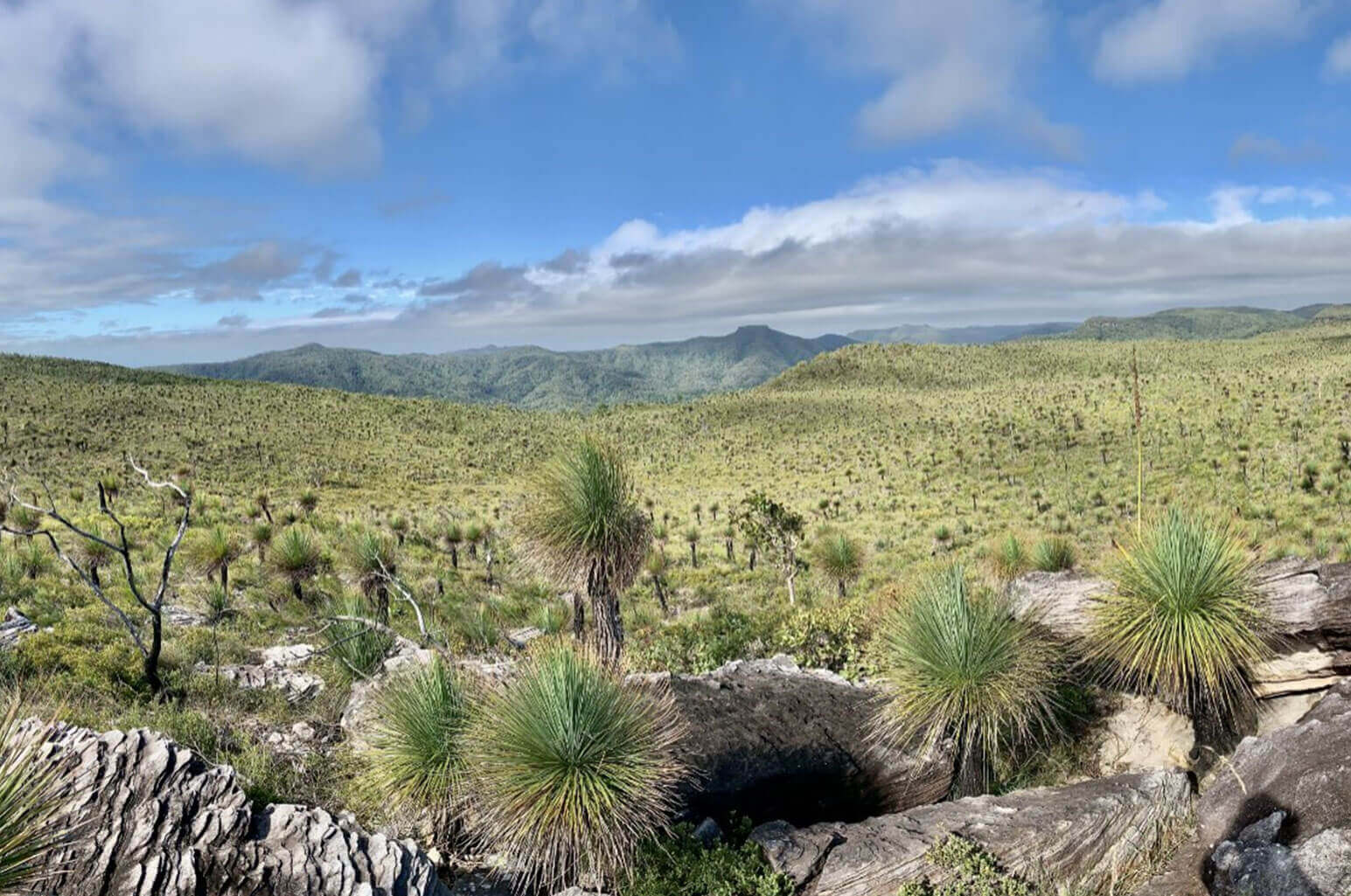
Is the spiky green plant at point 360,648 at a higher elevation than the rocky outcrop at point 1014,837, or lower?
higher

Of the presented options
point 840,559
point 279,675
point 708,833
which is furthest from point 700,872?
point 840,559

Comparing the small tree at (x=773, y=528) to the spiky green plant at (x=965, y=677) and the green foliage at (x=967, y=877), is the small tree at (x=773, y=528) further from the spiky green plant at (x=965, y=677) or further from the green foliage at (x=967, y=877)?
the green foliage at (x=967, y=877)

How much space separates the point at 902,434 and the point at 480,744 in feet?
176

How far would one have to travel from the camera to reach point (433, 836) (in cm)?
680

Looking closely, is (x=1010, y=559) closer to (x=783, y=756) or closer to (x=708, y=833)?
(x=783, y=756)

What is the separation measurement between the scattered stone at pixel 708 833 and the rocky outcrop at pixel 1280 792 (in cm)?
357

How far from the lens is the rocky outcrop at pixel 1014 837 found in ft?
20.0

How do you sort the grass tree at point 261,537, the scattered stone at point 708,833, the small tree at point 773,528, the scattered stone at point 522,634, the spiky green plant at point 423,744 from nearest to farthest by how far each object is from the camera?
the spiky green plant at point 423,744 < the scattered stone at point 708,833 < the scattered stone at point 522,634 < the grass tree at point 261,537 < the small tree at point 773,528

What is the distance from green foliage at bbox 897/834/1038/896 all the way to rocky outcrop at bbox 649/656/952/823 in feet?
5.76

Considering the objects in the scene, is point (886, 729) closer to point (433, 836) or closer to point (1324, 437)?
point (433, 836)

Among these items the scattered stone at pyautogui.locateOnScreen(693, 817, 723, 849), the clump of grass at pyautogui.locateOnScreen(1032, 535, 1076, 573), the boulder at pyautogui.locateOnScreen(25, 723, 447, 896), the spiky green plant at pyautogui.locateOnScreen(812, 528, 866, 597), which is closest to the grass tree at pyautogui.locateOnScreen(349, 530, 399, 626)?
the boulder at pyautogui.locateOnScreen(25, 723, 447, 896)

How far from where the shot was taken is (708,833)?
6941mm

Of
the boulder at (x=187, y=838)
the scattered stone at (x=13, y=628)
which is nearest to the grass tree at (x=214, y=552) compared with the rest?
the scattered stone at (x=13, y=628)

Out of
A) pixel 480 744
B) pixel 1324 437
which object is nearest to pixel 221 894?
pixel 480 744
